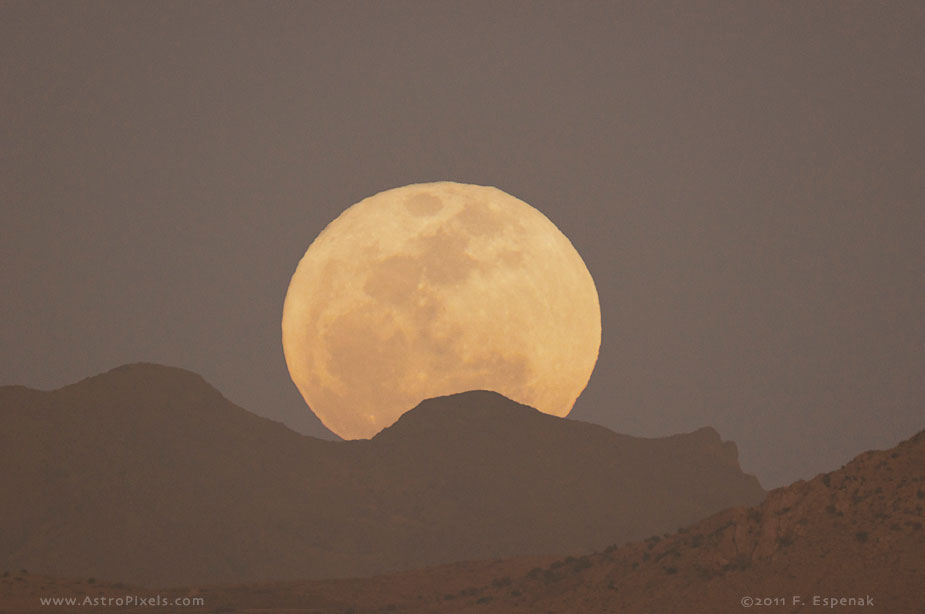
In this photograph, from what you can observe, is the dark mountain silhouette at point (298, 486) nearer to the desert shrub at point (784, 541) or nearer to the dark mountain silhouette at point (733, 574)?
the dark mountain silhouette at point (733, 574)

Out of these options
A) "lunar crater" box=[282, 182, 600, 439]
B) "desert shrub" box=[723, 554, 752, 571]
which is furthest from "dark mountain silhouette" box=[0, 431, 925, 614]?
"lunar crater" box=[282, 182, 600, 439]

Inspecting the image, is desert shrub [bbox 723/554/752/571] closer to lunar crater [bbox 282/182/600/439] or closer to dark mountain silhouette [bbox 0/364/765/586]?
dark mountain silhouette [bbox 0/364/765/586]

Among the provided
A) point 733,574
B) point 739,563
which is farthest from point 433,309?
point 733,574

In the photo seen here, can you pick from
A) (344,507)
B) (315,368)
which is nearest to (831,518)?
(344,507)

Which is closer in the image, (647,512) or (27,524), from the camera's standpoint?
(27,524)

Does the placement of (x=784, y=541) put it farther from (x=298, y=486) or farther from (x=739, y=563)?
(x=298, y=486)

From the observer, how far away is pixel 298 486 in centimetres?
5862

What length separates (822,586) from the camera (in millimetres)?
30469

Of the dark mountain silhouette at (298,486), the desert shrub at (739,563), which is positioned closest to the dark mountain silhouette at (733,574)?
the desert shrub at (739,563)

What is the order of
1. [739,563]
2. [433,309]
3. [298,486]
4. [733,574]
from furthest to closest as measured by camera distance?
[433,309]
[298,486]
[739,563]
[733,574]

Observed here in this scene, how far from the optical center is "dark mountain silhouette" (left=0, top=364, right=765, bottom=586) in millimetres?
52406

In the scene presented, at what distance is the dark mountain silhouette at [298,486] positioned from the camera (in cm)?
5241

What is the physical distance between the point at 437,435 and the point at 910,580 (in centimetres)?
3645

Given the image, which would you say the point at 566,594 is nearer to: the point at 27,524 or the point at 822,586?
the point at 822,586
